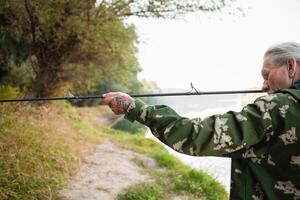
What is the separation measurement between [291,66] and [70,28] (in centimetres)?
790

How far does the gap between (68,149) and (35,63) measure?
5.83 m

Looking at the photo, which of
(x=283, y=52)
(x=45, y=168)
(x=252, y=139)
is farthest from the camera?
(x=45, y=168)

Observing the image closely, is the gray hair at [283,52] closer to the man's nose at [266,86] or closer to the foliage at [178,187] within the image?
the man's nose at [266,86]

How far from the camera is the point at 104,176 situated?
19.0 ft

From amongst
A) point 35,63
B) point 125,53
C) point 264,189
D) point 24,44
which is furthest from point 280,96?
point 24,44

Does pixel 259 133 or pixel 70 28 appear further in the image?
pixel 70 28

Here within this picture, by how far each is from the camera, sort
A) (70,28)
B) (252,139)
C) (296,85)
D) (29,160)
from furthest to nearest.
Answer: (70,28), (29,160), (296,85), (252,139)

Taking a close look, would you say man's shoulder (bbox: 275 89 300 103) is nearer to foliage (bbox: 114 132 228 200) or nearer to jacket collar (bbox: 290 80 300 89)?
jacket collar (bbox: 290 80 300 89)

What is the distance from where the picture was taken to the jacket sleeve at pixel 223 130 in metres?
1.39

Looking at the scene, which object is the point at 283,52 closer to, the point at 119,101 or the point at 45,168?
the point at 119,101

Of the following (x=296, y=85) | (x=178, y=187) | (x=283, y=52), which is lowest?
(x=178, y=187)

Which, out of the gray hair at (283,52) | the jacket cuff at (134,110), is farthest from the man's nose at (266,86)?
the jacket cuff at (134,110)

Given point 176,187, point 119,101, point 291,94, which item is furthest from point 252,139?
point 176,187

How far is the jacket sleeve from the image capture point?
1.39 metres
